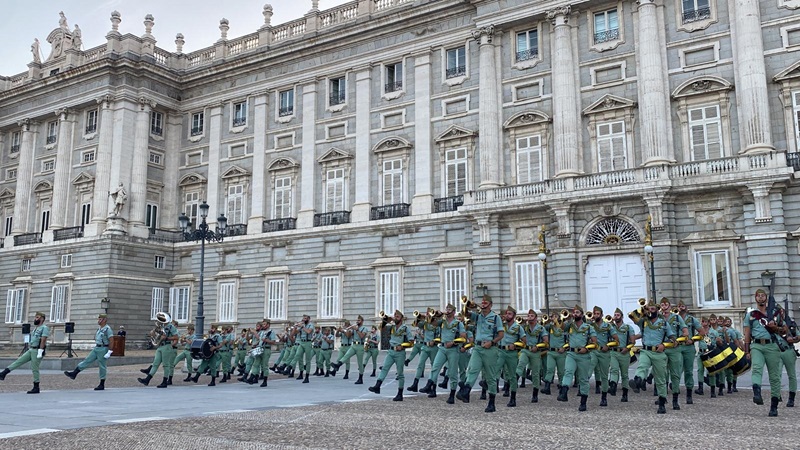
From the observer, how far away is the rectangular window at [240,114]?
41.5 meters

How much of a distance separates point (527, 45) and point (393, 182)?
9034mm

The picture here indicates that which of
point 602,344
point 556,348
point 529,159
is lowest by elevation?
point 556,348

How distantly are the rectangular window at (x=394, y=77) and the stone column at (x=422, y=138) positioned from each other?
3.68 feet

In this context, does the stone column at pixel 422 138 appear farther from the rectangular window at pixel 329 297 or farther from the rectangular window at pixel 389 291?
the rectangular window at pixel 329 297

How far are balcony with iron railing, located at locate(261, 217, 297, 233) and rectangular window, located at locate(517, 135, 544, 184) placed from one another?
41.9 feet

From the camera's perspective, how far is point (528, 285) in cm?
3039

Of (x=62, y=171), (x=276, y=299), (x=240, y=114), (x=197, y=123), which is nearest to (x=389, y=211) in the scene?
(x=276, y=299)

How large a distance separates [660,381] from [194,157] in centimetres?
3578

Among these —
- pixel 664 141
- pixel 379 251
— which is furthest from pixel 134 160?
pixel 664 141

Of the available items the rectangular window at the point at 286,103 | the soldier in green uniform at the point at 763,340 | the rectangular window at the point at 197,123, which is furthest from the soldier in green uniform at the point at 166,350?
the rectangular window at the point at 197,123

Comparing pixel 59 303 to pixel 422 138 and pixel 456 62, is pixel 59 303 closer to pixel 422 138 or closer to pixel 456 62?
pixel 422 138

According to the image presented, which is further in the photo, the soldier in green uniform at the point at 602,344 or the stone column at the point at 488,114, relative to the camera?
the stone column at the point at 488,114

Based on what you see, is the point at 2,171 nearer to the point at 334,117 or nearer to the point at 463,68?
the point at 334,117

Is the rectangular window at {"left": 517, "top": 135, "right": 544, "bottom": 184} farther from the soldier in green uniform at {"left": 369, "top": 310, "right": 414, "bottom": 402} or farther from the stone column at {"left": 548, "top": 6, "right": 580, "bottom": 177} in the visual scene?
the soldier in green uniform at {"left": 369, "top": 310, "right": 414, "bottom": 402}
